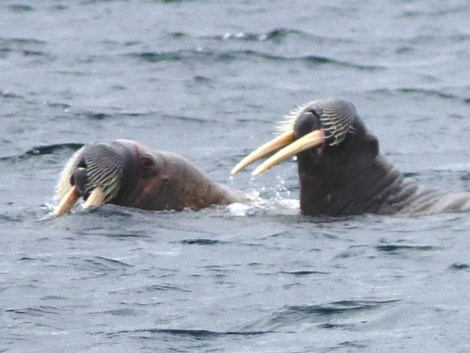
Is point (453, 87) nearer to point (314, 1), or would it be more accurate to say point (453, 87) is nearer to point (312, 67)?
point (312, 67)

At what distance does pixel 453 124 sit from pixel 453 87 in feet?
8.48

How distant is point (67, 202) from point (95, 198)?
30 centimetres

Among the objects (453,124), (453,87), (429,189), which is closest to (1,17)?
(453,87)

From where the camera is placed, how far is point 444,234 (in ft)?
37.2

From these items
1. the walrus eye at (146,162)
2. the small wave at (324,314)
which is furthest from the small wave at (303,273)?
the walrus eye at (146,162)

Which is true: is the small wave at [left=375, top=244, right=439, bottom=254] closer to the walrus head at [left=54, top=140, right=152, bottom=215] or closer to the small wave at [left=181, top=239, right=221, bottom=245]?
the small wave at [left=181, top=239, right=221, bottom=245]

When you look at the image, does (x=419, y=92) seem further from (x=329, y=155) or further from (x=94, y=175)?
(x=94, y=175)

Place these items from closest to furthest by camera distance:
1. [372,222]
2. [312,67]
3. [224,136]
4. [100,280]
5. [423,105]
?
[100,280], [372,222], [224,136], [423,105], [312,67]

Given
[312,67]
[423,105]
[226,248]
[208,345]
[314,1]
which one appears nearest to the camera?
[208,345]

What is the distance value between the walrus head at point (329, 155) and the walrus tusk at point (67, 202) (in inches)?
50.2

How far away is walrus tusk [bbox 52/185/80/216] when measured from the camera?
1230cm

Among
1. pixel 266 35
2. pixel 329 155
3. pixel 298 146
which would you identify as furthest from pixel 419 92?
pixel 298 146

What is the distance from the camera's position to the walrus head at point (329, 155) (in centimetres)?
1190

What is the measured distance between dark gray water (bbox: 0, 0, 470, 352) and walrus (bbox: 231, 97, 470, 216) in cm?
26
